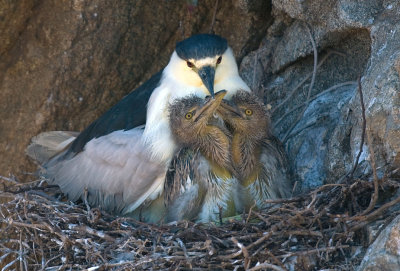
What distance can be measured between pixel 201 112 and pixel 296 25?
1.05 meters

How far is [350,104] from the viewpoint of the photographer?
3754 mm

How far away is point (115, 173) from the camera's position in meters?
4.01

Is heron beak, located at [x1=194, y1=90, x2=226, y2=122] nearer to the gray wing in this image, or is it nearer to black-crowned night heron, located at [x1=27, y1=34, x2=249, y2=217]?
black-crowned night heron, located at [x1=27, y1=34, x2=249, y2=217]

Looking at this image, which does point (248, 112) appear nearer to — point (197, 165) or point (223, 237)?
point (197, 165)

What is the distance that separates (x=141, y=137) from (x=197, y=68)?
444mm

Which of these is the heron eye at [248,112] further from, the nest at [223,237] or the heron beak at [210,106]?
the nest at [223,237]

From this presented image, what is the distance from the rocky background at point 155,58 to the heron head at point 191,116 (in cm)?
63

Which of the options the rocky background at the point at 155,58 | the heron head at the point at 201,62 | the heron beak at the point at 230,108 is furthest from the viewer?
the rocky background at the point at 155,58

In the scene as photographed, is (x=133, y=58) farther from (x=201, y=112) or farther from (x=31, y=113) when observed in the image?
(x=201, y=112)

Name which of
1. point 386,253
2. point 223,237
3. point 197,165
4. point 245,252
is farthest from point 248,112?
point 386,253

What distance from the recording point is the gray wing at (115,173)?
3.88 m

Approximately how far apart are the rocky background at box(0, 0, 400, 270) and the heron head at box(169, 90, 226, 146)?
63 centimetres

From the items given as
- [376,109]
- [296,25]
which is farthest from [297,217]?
[296,25]

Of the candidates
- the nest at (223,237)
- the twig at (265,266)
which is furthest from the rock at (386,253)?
the twig at (265,266)
